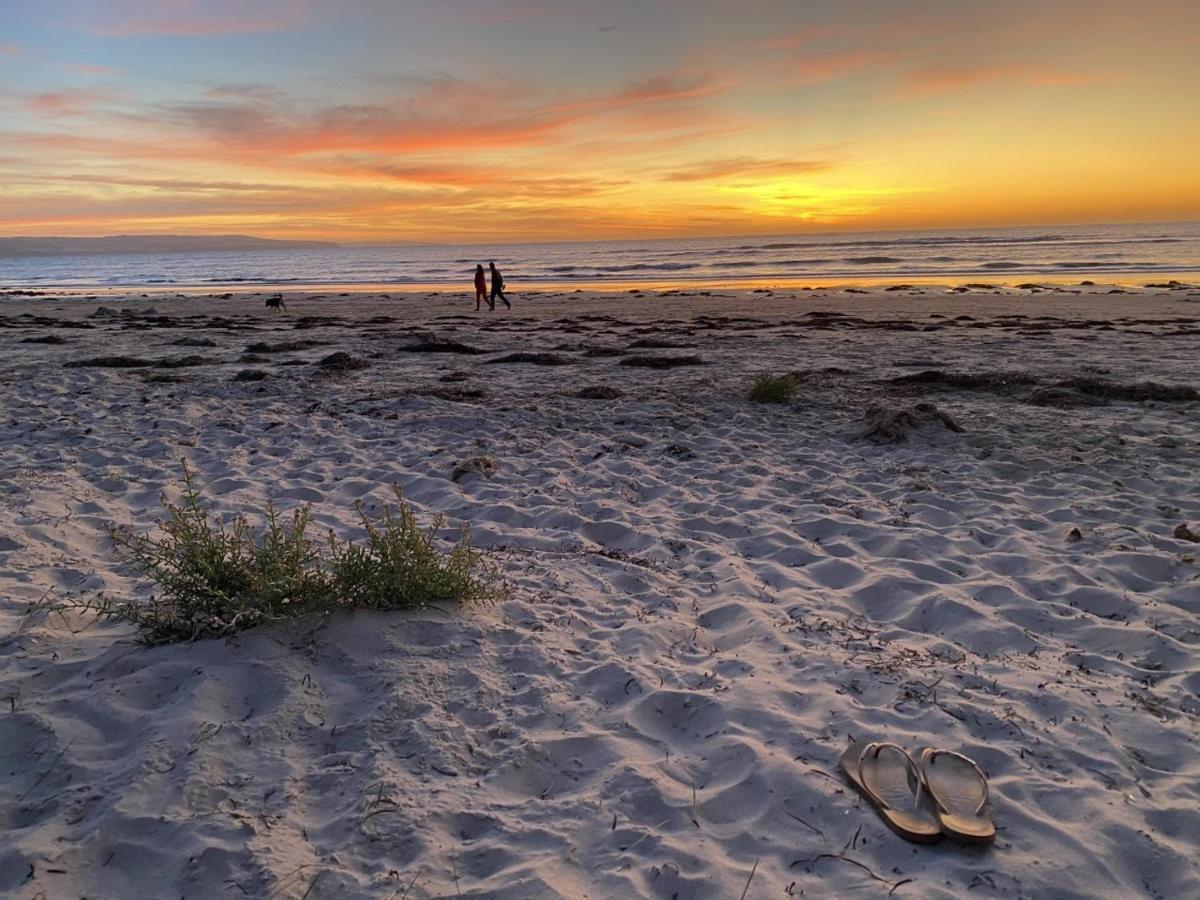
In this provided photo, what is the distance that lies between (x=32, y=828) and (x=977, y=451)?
22.8 feet

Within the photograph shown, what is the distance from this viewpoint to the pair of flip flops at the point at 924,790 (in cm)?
240

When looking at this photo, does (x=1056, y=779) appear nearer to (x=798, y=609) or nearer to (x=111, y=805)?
(x=798, y=609)

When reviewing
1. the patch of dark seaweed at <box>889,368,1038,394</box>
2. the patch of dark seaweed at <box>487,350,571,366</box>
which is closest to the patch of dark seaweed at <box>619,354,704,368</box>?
the patch of dark seaweed at <box>487,350,571,366</box>

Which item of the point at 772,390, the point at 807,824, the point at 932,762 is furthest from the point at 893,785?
the point at 772,390

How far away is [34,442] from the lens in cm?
680

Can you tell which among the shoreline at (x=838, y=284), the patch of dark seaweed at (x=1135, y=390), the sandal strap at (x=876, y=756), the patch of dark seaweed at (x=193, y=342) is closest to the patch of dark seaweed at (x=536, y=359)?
the patch of dark seaweed at (x=193, y=342)

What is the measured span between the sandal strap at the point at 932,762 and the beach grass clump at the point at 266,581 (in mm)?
2154

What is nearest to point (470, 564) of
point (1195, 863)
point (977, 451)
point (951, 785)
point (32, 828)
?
point (32, 828)

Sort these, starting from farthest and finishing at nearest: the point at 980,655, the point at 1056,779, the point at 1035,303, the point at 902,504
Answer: the point at 1035,303, the point at 902,504, the point at 980,655, the point at 1056,779

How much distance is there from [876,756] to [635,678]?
3.40 ft

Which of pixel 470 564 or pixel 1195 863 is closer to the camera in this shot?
pixel 1195 863

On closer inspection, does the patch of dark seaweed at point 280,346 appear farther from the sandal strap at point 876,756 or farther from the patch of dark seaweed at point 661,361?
the sandal strap at point 876,756

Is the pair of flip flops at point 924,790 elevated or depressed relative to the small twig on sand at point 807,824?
elevated

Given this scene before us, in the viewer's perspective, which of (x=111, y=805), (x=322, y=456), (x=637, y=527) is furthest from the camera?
(x=322, y=456)
